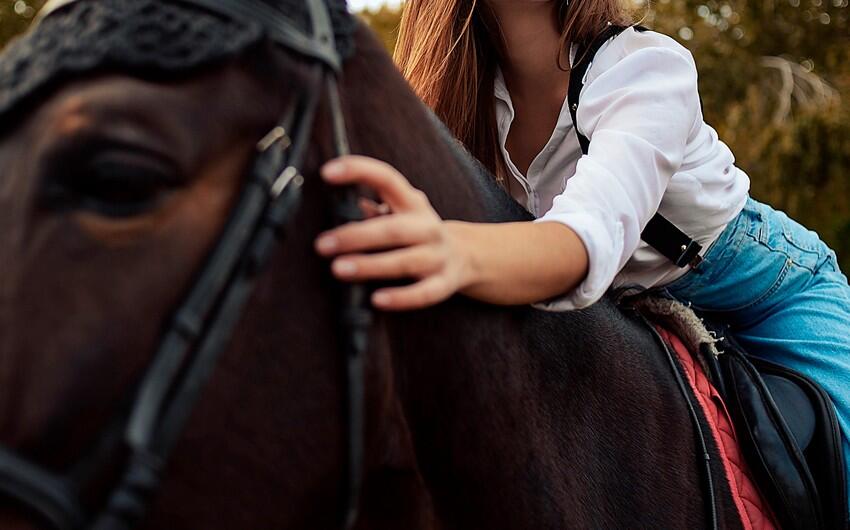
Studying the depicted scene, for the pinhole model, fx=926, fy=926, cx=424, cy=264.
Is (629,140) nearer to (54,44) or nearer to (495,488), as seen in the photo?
(495,488)

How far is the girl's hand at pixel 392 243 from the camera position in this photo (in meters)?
1.22

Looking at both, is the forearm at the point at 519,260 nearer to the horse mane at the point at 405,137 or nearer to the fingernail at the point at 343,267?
the horse mane at the point at 405,137

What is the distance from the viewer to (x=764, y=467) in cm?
190

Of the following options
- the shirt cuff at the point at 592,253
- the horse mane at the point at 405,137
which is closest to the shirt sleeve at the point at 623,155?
the shirt cuff at the point at 592,253

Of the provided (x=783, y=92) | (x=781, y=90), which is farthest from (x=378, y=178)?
(x=781, y=90)

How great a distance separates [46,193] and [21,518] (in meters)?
0.37

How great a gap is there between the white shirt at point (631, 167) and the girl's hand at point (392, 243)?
30 centimetres

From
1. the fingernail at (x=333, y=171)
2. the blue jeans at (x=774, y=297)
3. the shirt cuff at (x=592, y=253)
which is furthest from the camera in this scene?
the blue jeans at (x=774, y=297)

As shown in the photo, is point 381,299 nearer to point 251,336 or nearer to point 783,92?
point 251,336

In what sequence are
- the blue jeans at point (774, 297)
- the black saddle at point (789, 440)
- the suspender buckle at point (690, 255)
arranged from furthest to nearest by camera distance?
1. the blue jeans at point (774, 297)
2. the suspender buckle at point (690, 255)
3. the black saddle at point (789, 440)

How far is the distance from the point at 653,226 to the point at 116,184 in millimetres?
1250

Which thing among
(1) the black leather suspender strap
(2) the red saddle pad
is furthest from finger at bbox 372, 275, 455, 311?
(2) the red saddle pad

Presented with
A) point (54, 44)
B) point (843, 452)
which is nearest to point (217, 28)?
point (54, 44)

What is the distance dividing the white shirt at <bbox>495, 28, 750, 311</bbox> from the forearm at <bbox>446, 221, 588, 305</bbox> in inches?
1.2
